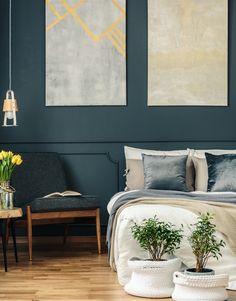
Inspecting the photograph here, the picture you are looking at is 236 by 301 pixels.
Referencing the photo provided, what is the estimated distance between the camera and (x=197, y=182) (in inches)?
258

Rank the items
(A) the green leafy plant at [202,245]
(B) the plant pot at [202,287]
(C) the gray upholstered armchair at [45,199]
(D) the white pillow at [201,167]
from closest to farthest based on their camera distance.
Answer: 1. (B) the plant pot at [202,287]
2. (A) the green leafy plant at [202,245]
3. (C) the gray upholstered armchair at [45,199]
4. (D) the white pillow at [201,167]

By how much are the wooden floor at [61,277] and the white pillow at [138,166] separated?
0.78 metres

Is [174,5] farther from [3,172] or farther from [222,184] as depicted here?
[3,172]

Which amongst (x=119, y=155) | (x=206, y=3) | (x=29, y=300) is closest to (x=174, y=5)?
(x=206, y=3)

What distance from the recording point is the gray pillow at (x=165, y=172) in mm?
6367

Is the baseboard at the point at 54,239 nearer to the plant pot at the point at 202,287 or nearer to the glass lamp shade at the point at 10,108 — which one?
the glass lamp shade at the point at 10,108

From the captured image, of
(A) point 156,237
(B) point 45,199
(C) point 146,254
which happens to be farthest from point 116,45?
(A) point 156,237

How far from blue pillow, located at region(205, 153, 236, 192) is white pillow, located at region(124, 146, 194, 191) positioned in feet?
0.75

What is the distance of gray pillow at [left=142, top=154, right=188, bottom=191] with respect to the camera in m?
6.37

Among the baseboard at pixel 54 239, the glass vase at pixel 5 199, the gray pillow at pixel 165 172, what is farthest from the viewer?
the baseboard at pixel 54 239

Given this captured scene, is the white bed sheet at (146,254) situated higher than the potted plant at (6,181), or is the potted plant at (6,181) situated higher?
the potted plant at (6,181)

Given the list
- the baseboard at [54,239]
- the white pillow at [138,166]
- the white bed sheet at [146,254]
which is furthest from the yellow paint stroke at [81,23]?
the white bed sheet at [146,254]

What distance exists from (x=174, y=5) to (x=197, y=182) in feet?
6.30

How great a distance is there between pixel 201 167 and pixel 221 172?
33 centimetres
